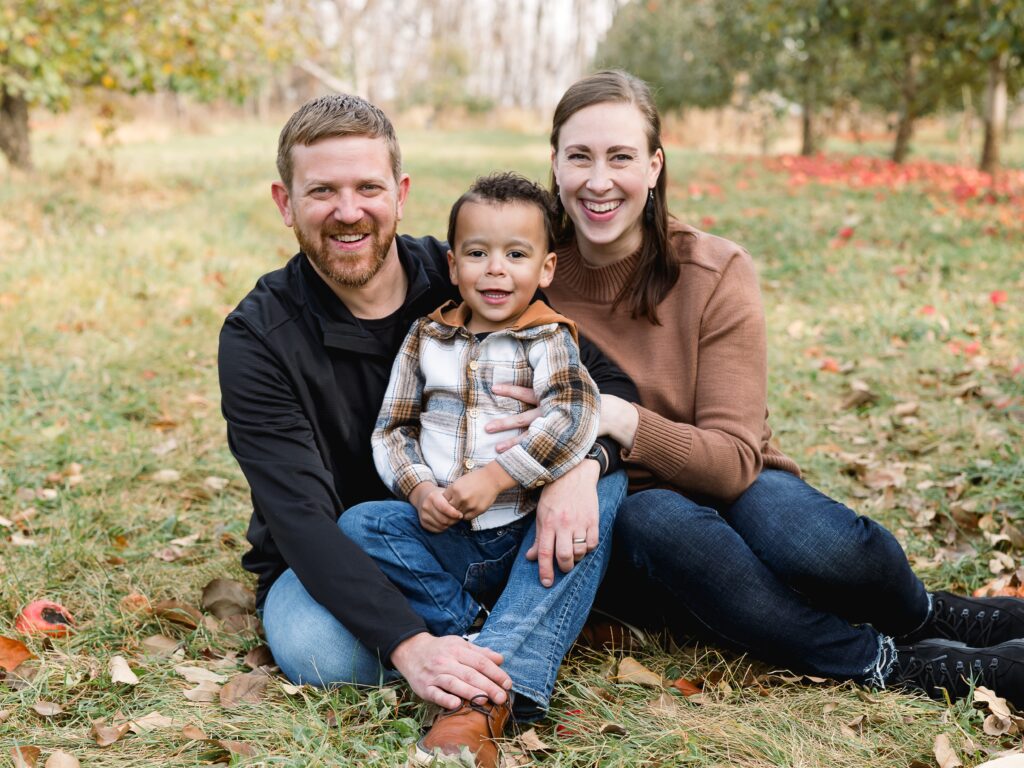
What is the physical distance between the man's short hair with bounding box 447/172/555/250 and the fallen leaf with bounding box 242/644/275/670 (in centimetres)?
125

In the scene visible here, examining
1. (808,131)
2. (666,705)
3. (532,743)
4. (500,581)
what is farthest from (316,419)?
(808,131)

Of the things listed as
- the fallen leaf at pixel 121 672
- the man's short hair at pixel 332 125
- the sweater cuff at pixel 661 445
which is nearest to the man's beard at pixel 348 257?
the man's short hair at pixel 332 125

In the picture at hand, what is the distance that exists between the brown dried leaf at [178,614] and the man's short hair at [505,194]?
1.35 meters

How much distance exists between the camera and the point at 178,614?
9.30ft

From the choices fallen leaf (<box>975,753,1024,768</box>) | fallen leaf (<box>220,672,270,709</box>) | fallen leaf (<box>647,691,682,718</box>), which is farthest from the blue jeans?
fallen leaf (<box>975,753,1024,768</box>)

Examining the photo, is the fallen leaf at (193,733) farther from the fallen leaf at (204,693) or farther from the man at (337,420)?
the man at (337,420)

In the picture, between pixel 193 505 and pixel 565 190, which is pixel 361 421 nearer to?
pixel 565 190

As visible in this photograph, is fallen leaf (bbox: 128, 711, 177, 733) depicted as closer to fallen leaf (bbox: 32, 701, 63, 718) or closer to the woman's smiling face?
fallen leaf (bbox: 32, 701, 63, 718)

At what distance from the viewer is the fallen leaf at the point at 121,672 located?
95.0 inches

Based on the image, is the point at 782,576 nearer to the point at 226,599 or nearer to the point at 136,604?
the point at 226,599

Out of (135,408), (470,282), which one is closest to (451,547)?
(470,282)

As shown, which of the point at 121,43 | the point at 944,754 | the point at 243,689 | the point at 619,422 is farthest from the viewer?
the point at 121,43

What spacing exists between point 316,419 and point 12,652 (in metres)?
1.01

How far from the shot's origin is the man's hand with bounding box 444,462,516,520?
232 centimetres
